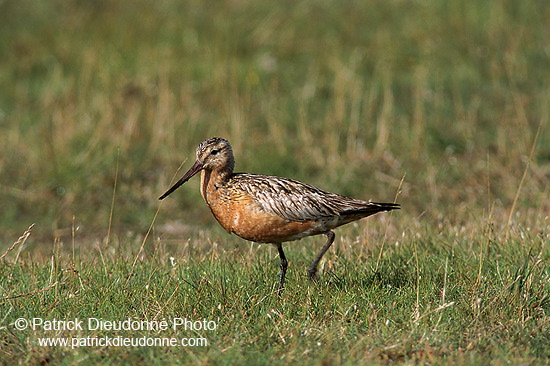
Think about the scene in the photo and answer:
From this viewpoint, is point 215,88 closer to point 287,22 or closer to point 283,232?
point 287,22

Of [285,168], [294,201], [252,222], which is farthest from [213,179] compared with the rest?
[285,168]

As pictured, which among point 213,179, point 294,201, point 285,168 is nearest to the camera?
point 294,201

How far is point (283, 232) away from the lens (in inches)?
255

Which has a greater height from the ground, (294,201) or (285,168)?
(294,201)

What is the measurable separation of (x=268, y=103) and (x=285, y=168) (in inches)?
68.7

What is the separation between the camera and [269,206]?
6.44 metres

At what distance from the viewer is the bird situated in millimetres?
6426

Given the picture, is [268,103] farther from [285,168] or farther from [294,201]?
[294,201]

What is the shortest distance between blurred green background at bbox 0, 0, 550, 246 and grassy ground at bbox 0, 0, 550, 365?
4 cm

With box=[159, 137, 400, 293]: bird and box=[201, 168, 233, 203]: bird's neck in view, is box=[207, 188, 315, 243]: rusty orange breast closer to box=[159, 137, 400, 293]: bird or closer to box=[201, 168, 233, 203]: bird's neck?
box=[159, 137, 400, 293]: bird

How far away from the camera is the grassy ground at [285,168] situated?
545 cm

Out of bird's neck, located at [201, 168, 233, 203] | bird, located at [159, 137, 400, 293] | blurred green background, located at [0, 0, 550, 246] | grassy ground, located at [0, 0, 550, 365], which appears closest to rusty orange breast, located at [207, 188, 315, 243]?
bird, located at [159, 137, 400, 293]

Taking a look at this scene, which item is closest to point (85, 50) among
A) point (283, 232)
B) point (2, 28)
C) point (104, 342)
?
point (2, 28)

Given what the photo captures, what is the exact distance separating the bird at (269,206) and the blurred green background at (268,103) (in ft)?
6.31
